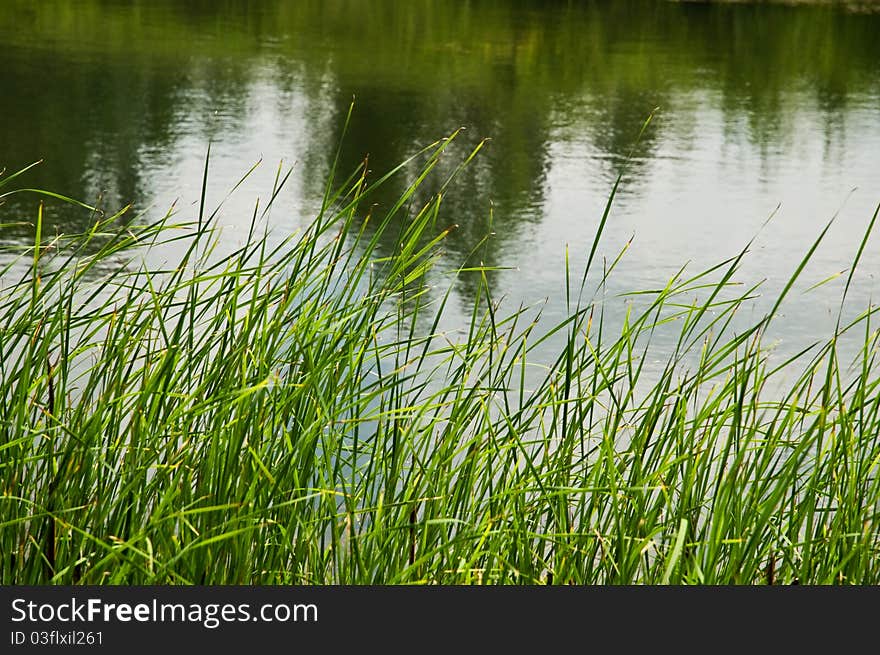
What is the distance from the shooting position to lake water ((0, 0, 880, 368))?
185 inches

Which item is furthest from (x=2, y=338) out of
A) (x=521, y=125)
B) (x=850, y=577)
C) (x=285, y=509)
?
(x=521, y=125)

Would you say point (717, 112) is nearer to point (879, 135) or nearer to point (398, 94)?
point (879, 135)

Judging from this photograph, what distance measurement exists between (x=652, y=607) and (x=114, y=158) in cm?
476

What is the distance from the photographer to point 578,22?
1027cm

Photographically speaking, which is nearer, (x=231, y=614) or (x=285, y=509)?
(x=231, y=614)

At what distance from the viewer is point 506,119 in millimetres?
6656

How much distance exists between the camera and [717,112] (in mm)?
7027

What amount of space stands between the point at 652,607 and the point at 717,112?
6206 mm

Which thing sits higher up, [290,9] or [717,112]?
[290,9]

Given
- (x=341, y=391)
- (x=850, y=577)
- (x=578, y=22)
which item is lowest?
(x=850, y=577)

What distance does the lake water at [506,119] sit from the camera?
4.70 m

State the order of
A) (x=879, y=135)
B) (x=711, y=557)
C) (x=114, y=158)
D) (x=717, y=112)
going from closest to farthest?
(x=711, y=557)
(x=114, y=158)
(x=879, y=135)
(x=717, y=112)

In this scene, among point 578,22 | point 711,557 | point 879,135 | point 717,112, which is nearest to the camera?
point 711,557

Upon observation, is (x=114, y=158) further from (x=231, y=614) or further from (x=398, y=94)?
(x=231, y=614)
